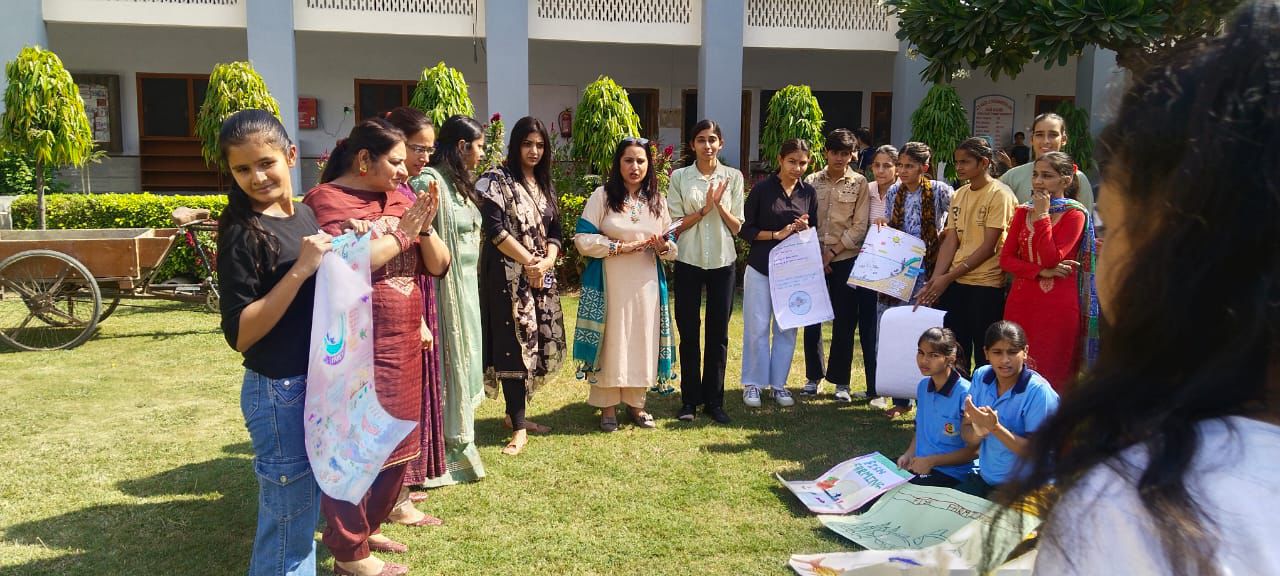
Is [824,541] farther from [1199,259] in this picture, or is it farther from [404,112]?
[1199,259]

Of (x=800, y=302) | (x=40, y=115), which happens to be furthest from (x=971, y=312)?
(x=40, y=115)

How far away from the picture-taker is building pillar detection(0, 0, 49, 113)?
11039mm

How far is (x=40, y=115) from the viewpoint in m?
8.52

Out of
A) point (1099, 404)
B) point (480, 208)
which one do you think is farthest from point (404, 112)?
point (1099, 404)

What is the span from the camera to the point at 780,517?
3.67 metres

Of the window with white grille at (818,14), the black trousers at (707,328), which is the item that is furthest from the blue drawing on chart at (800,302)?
the window with white grille at (818,14)

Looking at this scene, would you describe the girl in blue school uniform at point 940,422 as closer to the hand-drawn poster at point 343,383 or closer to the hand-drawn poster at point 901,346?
the hand-drawn poster at point 901,346

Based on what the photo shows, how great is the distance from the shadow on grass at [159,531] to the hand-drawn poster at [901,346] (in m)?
2.97

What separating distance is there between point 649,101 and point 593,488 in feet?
39.6

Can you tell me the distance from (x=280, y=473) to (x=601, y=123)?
795cm

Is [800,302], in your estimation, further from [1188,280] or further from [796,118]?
[796,118]

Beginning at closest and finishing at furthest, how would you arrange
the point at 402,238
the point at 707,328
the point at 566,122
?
the point at 402,238
the point at 707,328
the point at 566,122

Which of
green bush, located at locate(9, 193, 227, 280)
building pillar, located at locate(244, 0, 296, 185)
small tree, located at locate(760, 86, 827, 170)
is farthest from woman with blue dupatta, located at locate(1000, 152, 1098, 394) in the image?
building pillar, located at locate(244, 0, 296, 185)

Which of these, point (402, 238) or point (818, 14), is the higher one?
point (818, 14)
